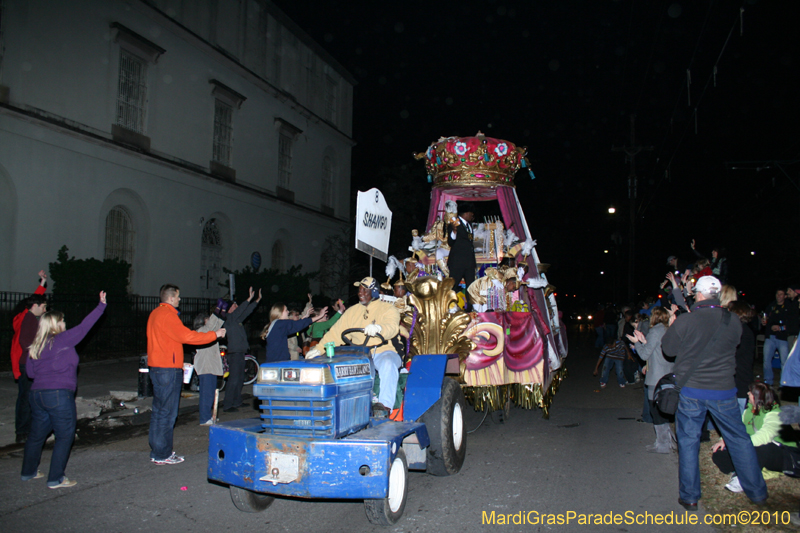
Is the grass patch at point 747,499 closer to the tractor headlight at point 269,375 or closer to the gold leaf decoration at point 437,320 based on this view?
the gold leaf decoration at point 437,320

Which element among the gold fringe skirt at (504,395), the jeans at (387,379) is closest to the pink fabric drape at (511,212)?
the gold fringe skirt at (504,395)

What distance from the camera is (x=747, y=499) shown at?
4.85 meters

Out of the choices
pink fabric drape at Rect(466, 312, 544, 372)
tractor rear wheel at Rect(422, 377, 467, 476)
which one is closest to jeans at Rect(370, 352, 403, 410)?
tractor rear wheel at Rect(422, 377, 467, 476)

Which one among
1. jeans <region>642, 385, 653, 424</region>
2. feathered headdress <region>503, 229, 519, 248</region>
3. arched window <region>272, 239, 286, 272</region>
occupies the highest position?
arched window <region>272, 239, 286, 272</region>

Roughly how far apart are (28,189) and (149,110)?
4.97m

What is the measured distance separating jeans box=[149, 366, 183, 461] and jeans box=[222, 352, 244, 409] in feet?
10.4

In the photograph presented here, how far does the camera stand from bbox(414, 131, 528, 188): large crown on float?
384 inches

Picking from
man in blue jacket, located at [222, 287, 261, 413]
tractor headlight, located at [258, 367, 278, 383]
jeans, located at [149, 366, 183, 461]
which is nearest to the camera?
tractor headlight, located at [258, 367, 278, 383]

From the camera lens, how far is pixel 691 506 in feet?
15.2

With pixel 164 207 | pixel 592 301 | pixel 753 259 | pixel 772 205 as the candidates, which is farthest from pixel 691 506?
pixel 592 301

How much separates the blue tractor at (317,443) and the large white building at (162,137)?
12741 millimetres

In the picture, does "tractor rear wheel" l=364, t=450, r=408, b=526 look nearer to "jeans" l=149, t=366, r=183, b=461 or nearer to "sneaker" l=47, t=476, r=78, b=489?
"jeans" l=149, t=366, r=183, b=461

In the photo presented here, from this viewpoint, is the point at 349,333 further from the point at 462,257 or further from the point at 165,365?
the point at 462,257

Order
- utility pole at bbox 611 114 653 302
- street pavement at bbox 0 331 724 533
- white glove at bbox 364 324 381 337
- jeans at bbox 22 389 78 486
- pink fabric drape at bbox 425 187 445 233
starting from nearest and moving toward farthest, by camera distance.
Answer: street pavement at bbox 0 331 724 533 → jeans at bbox 22 389 78 486 → white glove at bbox 364 324 381 337 → pink fabric drape at bbox 425 187 445 233 → utility pole at bbox 611 114 653 302
